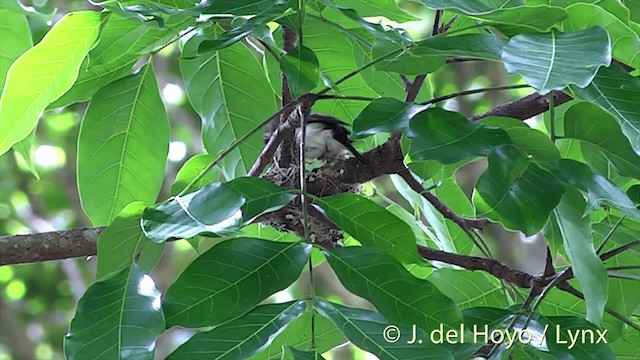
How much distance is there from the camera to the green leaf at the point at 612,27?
0.84 metres

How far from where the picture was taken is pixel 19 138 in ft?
3.20

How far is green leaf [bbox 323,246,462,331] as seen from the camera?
0.82m

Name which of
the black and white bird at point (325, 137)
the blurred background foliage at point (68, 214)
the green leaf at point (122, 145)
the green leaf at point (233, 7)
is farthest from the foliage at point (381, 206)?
the blurred background foliage at point (68, 214)

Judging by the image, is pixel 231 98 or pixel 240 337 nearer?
pixel 240 337

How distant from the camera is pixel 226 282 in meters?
0.80

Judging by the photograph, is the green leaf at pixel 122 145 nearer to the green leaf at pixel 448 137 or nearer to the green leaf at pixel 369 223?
the green leaf at pixel 369 223

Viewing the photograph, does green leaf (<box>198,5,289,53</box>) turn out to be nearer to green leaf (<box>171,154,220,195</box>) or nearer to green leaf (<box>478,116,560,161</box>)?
green leaf (<box>478,116,560,161</box>)

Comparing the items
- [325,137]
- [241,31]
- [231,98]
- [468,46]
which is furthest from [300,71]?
[325,137]

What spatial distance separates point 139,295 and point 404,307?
236 mm

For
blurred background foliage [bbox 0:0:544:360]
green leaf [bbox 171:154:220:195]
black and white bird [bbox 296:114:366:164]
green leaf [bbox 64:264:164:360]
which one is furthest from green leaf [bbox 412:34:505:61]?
blurred background foliage [bbox 0:0:544:360]

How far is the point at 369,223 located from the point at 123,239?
0.25 m

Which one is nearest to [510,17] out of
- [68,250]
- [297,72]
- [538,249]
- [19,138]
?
[297,72]

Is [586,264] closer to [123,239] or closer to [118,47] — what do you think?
[123,239]

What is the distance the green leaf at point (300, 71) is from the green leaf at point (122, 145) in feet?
1.15
